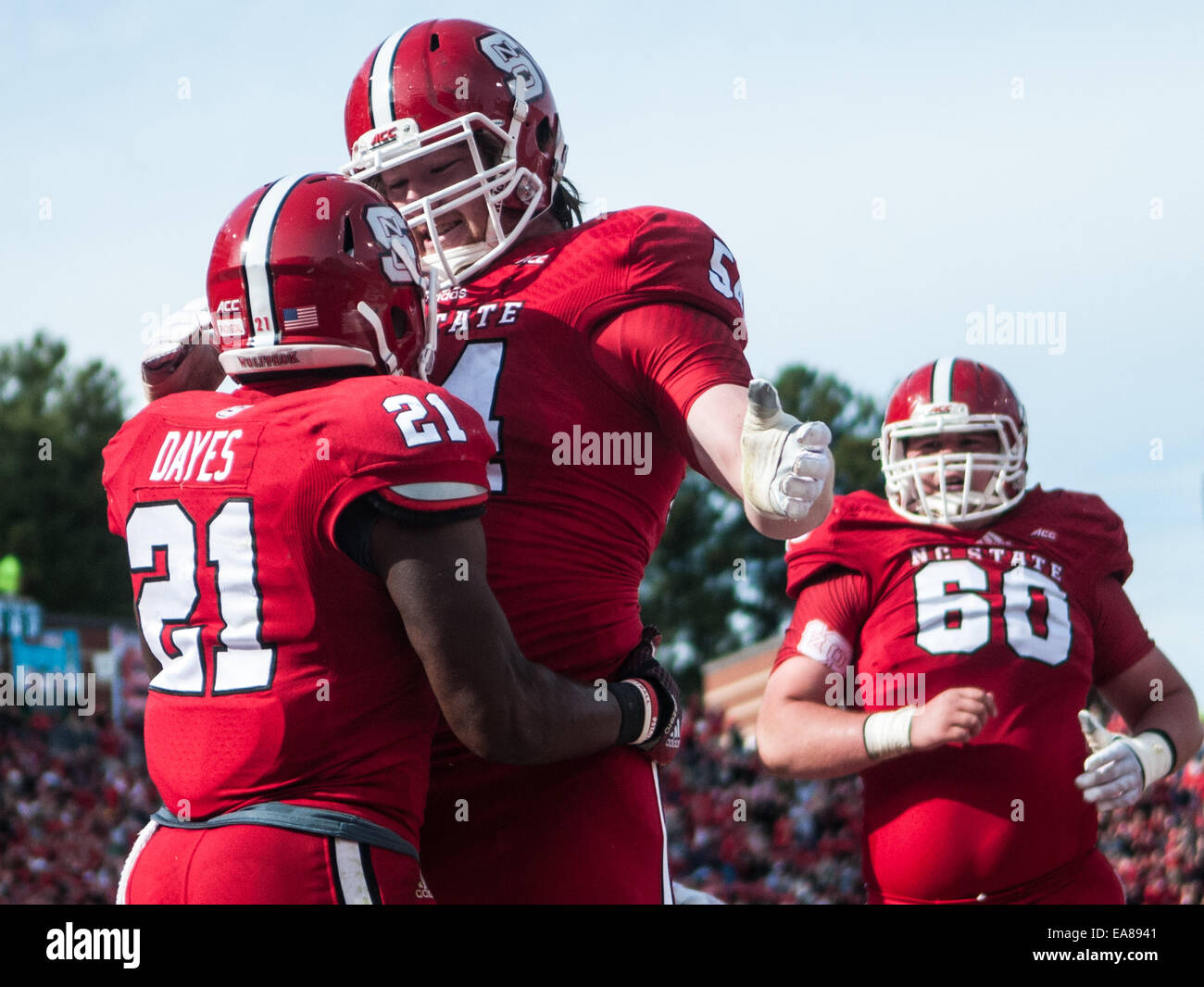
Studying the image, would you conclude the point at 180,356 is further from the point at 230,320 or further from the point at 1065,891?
the point at 1065,891

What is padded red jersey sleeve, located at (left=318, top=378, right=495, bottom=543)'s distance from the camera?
7.34ft

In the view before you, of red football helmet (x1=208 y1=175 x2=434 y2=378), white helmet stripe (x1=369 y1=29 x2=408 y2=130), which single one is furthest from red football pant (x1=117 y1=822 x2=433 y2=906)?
white helmet stripe (x1=369 y1=29 x2=408 y2=130)

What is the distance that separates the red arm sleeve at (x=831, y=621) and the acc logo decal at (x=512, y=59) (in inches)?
73.3

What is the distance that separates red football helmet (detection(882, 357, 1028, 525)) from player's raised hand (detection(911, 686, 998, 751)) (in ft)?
2.92

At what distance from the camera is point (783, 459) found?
7.63 ft

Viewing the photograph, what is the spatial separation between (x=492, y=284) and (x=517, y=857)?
1.14 meters

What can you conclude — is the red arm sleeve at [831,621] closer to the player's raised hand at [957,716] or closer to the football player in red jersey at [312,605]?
the player's raised hand at [957,716]

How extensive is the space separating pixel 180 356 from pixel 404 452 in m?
1.06

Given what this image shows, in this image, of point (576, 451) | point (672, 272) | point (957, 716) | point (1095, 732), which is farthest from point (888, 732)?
point (672, 272)

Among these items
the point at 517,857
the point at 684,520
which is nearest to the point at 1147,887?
the point at 517,857

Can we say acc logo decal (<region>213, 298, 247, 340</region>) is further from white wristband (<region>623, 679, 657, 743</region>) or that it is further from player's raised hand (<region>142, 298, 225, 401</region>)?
white wristband (<region>623, 679, 657, 743</region>)

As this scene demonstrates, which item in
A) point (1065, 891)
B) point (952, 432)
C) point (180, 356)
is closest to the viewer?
point (180, 356)

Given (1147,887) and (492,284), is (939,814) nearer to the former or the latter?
(492,284)
